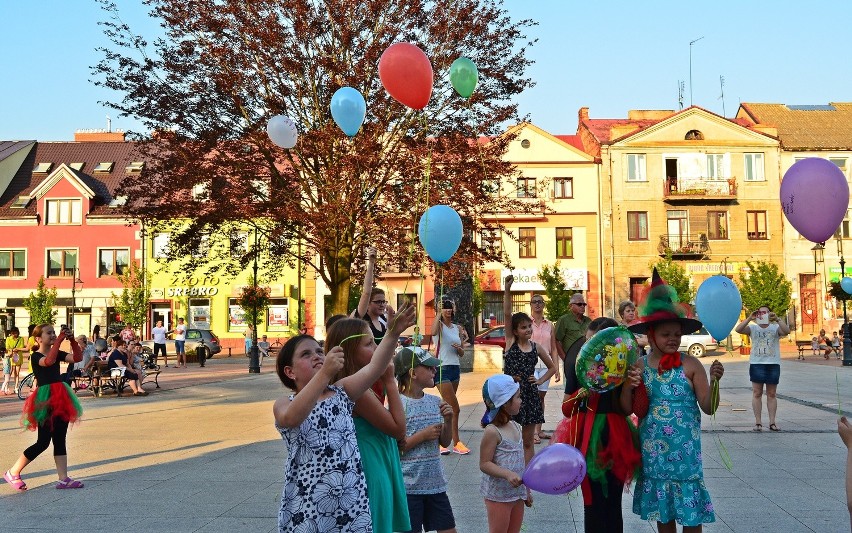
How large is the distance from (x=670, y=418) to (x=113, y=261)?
4807 cm

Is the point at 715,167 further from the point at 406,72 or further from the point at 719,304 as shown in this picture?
the point at 719,304

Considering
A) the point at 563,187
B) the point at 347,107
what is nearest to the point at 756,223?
the point at 563,187

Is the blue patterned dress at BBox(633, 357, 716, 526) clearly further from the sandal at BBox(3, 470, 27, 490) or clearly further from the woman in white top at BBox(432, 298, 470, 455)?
the sandal at BBox(3, 470, 27, 490)

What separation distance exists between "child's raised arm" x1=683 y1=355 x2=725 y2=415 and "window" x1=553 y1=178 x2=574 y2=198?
143ft

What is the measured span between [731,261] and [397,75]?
4305 cm

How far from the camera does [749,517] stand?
641 cm

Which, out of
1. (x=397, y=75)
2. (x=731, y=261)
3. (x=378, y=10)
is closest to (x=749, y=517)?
(x=397, y=75)

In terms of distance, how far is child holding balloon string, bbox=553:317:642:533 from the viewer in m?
4.52

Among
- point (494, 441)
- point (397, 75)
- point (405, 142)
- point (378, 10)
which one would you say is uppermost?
point (378, 10)

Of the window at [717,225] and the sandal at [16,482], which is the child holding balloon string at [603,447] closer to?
the sandal at [16,482]

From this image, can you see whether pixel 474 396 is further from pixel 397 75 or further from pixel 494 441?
pixel 494 441

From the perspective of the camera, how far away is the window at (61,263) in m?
47.8

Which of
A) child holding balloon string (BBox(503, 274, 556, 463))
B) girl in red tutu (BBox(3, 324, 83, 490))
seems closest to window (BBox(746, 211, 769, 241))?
child holding balloon string (BBox(503, 274, 556, 463))

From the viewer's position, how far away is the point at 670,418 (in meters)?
Answer: 4.53
